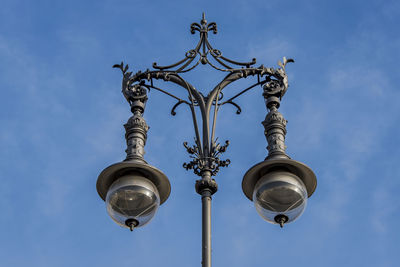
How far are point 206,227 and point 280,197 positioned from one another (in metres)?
0.96

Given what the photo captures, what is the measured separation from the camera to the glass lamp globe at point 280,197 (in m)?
7.84

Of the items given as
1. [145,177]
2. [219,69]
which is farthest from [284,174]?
[219,69]

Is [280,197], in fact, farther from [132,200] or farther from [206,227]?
[132,200]

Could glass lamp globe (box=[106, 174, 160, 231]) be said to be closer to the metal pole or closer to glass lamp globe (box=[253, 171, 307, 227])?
the metal pole

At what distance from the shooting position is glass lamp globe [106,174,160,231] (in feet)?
25.9

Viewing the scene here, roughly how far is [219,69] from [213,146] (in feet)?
5.36

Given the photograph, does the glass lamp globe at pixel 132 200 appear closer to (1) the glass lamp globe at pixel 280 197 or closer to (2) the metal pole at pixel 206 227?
(2) the metal pole at pixel 206 227

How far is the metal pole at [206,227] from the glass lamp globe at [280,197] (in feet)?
1.98

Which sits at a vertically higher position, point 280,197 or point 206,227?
point 280,197

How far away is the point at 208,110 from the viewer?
8.89 meters

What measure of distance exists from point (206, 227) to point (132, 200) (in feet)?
3.17

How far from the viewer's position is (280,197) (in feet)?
25.9

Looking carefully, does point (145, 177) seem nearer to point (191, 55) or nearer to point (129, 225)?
point (129, 225)

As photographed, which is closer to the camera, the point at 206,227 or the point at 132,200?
the point at 206,227
